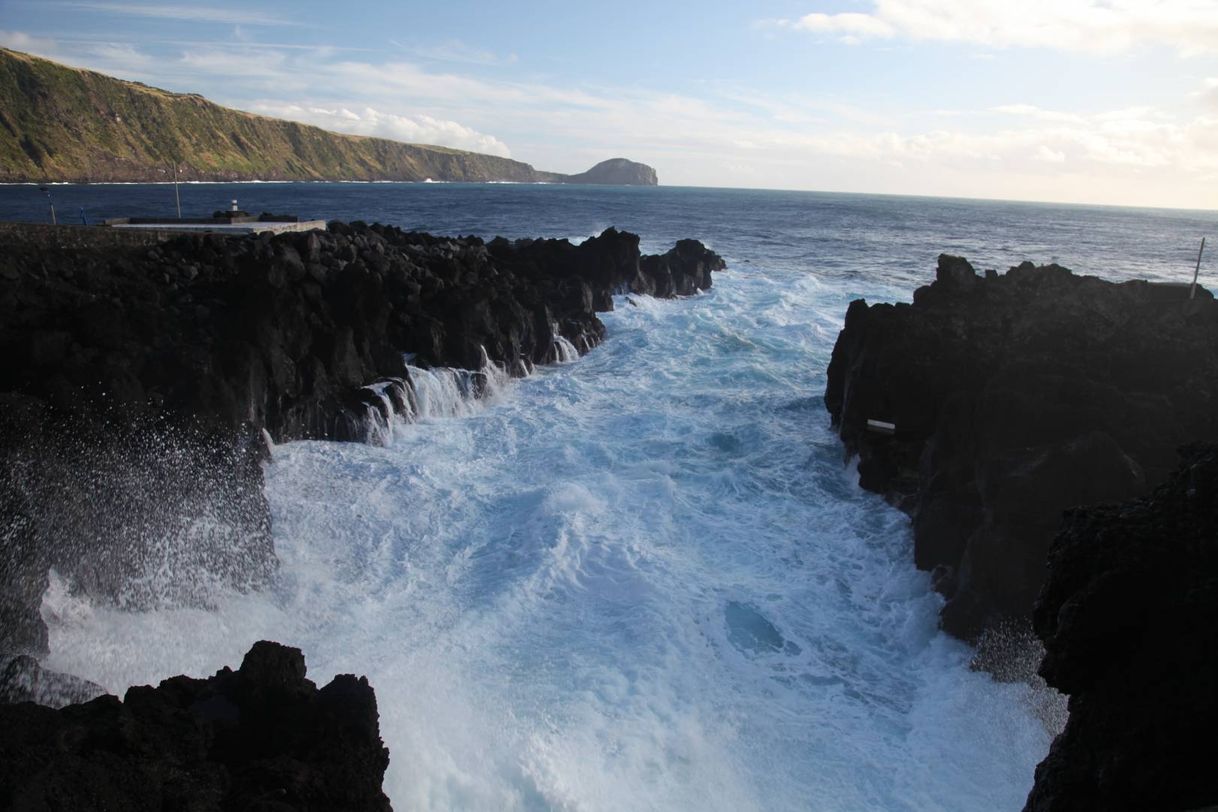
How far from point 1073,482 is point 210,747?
11151mm

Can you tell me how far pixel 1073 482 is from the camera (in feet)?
37.6

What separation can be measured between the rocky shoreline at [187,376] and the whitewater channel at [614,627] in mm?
795

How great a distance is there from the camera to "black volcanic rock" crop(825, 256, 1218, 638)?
38.0ft

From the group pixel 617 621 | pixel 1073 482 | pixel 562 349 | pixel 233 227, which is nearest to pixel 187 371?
pixel 617 621

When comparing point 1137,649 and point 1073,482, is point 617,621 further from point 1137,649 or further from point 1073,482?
point 1137,649

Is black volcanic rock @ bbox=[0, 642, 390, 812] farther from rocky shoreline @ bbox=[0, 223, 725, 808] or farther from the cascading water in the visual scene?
the cascading water

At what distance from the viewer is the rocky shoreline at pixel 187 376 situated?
12141 millimetres

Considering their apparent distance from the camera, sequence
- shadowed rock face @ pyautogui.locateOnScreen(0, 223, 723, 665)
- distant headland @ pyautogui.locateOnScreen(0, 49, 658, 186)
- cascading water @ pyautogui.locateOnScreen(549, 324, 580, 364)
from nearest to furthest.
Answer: shadowed rock face @ pyautogui.locateOnScreen(0, 223, 723, 665) → cascading water @ pyautogui.locateOnScreen(549, 324, 580, 364) → distant headland @ pyautogui.locateOnScreen(0, 49, 658, 186)

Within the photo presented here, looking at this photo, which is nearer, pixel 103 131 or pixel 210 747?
pixel 210 747

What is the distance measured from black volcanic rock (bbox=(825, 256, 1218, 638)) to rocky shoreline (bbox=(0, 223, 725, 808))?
35.7 feet

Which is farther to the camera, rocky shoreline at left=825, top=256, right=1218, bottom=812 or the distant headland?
the distant headland

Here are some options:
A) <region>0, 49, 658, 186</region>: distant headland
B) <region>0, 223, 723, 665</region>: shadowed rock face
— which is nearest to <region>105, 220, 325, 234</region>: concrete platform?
<region>0, 223, 723, 665</region>: shadowed rock face

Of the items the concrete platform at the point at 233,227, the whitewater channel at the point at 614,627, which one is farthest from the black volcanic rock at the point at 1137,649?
the concrete platform at the point at 233,227

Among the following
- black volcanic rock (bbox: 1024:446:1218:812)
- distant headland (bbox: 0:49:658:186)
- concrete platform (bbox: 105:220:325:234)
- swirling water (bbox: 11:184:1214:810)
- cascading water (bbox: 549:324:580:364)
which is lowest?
swirling water (bbox: 11:184:1214:810)
